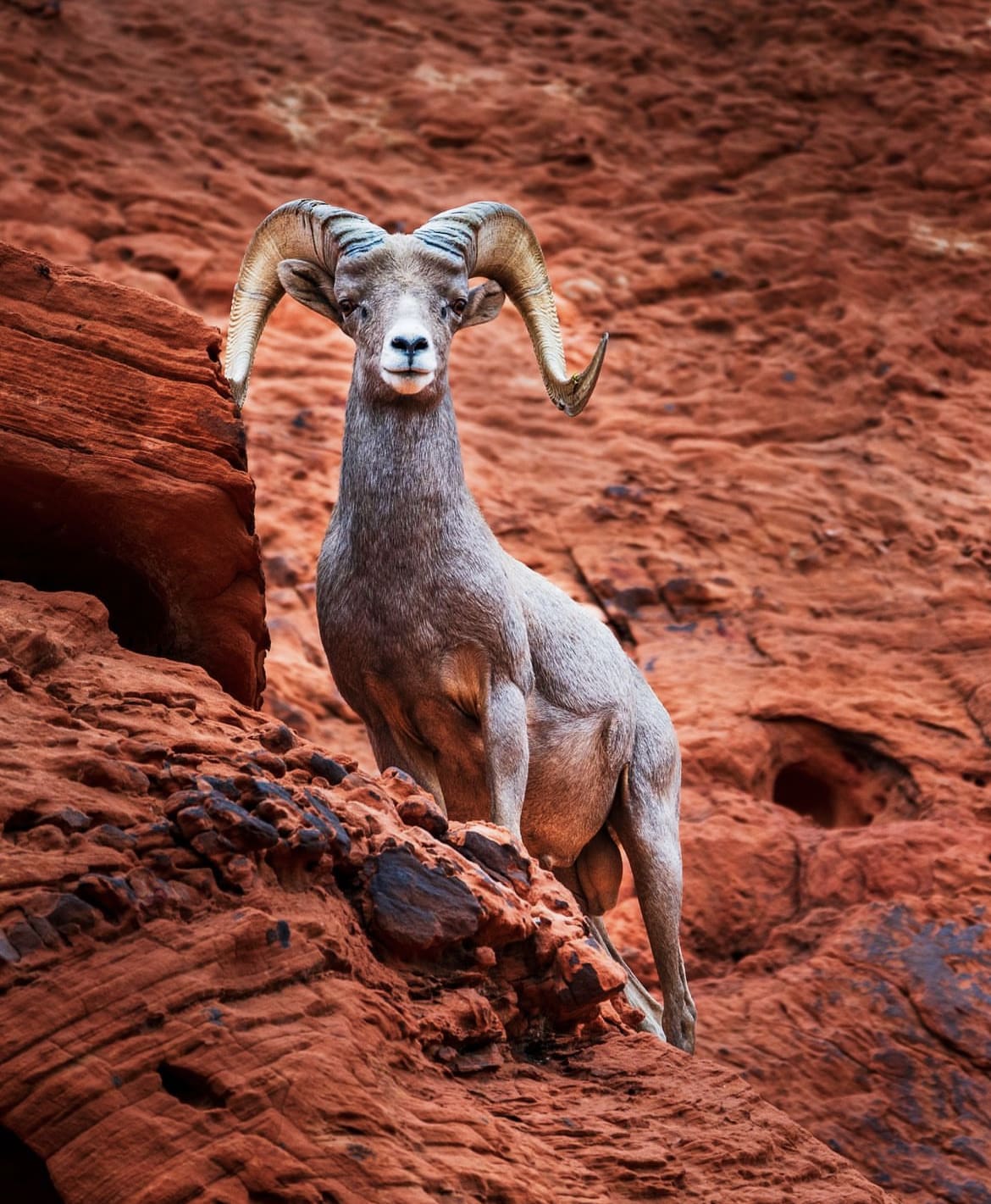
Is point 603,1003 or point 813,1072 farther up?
point 603,1003

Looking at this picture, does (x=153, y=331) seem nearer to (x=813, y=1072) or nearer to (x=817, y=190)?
(x=813, y=1072)

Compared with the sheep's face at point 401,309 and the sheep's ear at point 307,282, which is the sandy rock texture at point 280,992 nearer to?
the sheep's face at point 401,309

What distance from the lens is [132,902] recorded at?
12.4 ft

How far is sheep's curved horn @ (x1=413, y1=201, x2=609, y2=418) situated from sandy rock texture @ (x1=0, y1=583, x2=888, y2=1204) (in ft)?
6.46

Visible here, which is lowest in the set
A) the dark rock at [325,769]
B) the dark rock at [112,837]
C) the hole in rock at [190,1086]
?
the hole in rock at [190,1086]

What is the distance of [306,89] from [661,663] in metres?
6.29

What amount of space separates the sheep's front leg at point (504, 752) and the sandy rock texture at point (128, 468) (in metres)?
0.89

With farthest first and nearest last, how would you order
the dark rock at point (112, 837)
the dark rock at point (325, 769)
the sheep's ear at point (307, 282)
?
the sheep's ear at point (307, 282)
the dark rock at point (325, 769)
the dark rock at point (112, 837)

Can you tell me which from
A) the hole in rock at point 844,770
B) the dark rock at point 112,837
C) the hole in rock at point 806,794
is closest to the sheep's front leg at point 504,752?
the dark rock at point 112,837

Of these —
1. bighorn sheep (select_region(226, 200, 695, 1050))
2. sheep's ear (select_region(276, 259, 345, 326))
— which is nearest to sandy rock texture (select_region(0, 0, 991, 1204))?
bighorn sheep (select_region(226, 200, 695, 1050))

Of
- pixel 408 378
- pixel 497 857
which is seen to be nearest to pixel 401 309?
pixel 408 378

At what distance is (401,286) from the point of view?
5668 millimetres

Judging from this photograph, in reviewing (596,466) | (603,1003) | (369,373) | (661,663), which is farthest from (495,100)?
(603,1003)

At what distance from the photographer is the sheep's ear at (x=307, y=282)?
6.09m
